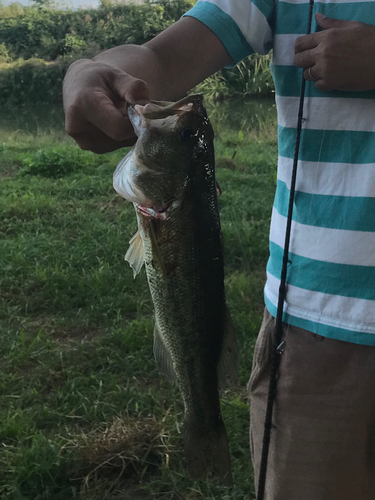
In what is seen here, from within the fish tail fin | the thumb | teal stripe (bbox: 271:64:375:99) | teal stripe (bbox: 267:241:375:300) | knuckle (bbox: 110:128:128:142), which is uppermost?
the thumb

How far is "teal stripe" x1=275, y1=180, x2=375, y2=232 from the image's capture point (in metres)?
1.25

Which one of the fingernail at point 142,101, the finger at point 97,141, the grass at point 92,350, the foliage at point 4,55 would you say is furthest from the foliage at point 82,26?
the fingernail at point 142,101

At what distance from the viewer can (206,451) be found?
1415 millimetres

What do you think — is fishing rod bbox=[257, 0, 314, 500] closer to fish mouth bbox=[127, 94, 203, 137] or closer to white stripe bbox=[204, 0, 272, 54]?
white stripe bbox=[204, 0, 272, 54]

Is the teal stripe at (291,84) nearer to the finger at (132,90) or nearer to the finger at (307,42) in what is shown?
the finger at (307,42)

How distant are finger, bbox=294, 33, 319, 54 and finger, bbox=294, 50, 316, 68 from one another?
12 mm

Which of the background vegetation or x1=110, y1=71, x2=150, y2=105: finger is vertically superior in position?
x1=110, y1=71, x2=150, y2=105: finger

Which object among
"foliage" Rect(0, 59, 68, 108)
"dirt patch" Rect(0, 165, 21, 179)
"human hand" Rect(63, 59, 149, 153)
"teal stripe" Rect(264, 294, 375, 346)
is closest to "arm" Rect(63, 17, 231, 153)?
"human hand" Rect(63, 59, 149, 153)

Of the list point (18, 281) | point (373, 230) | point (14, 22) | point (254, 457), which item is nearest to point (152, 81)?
point (373, 230)

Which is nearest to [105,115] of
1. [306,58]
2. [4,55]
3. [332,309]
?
[306,58]

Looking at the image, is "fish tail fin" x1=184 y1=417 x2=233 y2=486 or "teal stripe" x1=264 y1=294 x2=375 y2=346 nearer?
"teal stripe" x1=264 y1=294 x2=375 y2=346

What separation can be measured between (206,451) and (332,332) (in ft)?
1.59

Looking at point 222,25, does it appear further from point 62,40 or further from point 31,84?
point 62,40

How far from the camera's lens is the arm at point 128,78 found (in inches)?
41.1
